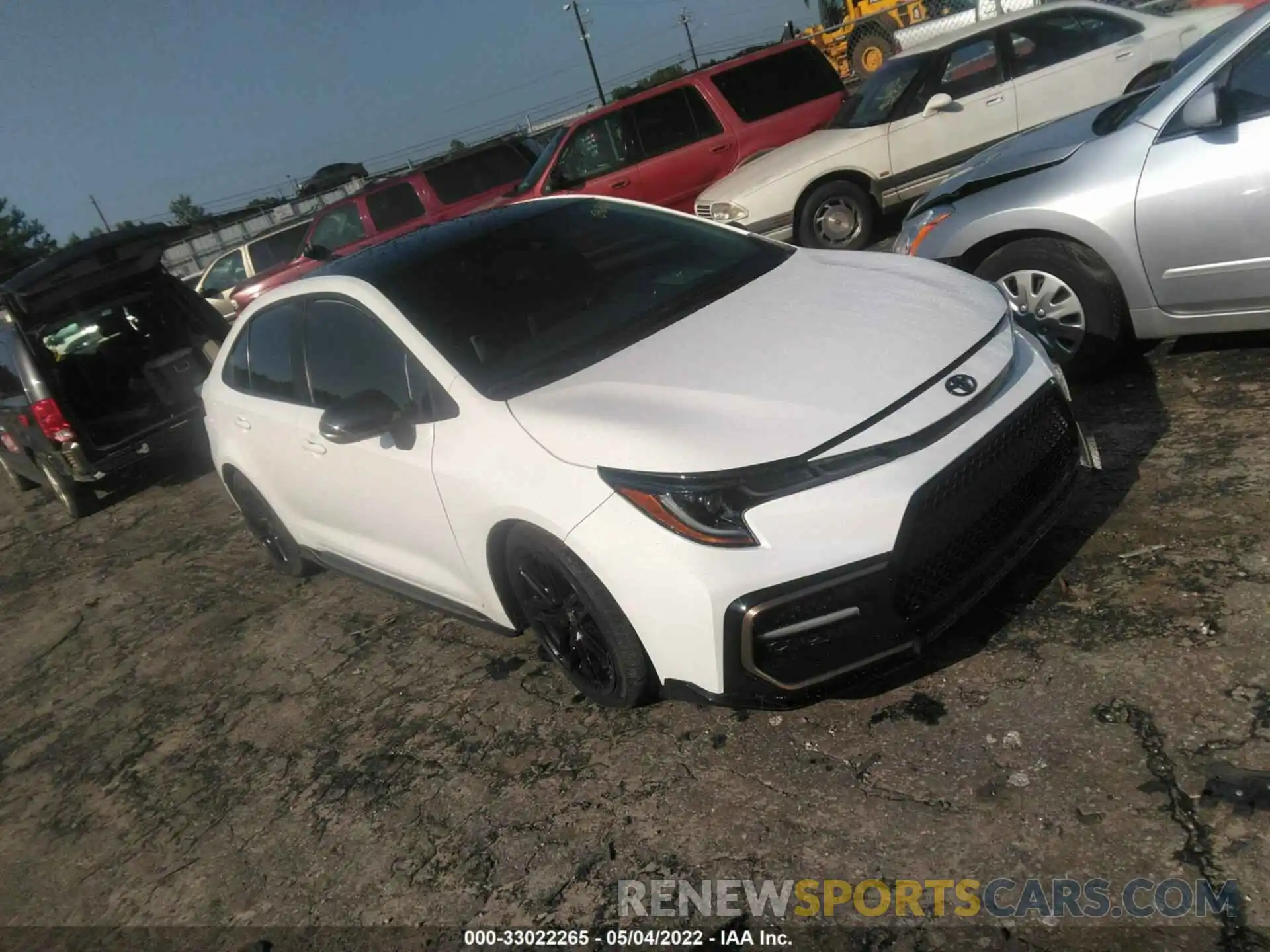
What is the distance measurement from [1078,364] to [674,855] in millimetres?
3053

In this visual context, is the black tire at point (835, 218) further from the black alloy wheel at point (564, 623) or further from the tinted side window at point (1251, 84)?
the black alloy wheel at point (564, 623)

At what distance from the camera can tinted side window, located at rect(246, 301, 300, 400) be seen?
4.16 metres

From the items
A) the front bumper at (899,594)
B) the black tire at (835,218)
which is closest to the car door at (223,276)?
the black tire at (835,218)

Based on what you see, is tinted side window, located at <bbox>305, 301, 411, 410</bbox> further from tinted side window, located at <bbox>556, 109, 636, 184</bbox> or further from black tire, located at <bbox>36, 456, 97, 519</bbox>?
tinted side window, located at <bbox>556, 109, 636, 184</bbox>

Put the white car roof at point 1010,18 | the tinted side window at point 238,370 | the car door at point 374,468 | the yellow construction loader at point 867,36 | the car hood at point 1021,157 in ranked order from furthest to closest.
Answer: the yellow construction loader at point 867,36, the white car roof at point 1010,18, the tinted side window at point 238,370, the car hood at point 1021,157, the car door at point 374,468

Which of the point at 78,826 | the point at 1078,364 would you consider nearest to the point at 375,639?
the point at 78,826

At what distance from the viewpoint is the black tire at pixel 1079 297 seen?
164 inches

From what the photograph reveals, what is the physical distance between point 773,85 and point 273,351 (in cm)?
738

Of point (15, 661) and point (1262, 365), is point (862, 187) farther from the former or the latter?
point (15, 661)

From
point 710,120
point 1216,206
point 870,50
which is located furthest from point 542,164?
point 870,50

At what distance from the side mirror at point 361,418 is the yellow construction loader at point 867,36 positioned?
68.1ft

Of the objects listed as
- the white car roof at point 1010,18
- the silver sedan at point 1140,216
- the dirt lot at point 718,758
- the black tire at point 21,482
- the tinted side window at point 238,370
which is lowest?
the dirt lot at point 718,758

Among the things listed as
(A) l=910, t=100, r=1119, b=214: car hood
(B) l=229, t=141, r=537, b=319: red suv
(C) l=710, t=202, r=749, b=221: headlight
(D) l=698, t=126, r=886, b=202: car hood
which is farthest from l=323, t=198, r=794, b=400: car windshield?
(B) l=229, t=141, r=537, b=319: red suv

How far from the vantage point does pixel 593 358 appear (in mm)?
3191
